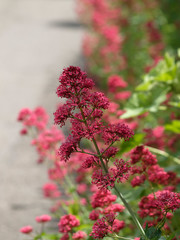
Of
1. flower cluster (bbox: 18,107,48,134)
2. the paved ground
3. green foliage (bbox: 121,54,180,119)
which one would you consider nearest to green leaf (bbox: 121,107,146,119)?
green foliage (bbox: 121,54,180,119)

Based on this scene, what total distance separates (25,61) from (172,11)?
16.0 ft

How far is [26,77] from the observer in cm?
901

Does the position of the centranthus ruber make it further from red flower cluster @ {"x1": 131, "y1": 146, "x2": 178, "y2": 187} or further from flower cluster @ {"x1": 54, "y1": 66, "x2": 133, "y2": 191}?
red flower cluster @ {"x1": 131, "y1": 146, "x2": 178, "y2": 187}

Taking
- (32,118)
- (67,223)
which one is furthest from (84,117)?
(32,118)

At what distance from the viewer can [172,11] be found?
5.93 m

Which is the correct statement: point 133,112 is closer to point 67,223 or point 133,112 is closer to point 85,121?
point 67,223

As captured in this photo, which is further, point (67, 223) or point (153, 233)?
point (67, 223)

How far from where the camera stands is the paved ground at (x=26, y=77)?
175 inches

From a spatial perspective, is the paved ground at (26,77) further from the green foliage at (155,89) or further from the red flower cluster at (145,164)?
the red flower cluster at (145,164)

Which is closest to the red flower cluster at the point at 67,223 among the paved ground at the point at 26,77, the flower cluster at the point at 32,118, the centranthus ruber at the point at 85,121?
the centranthus ruber at the point at 85,121

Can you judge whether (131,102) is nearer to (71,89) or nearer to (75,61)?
(71,89)

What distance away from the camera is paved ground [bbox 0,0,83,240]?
4.45 m

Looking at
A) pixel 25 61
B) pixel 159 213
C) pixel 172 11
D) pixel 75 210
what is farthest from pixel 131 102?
pixel 25 61

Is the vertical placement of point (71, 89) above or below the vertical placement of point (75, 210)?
below
